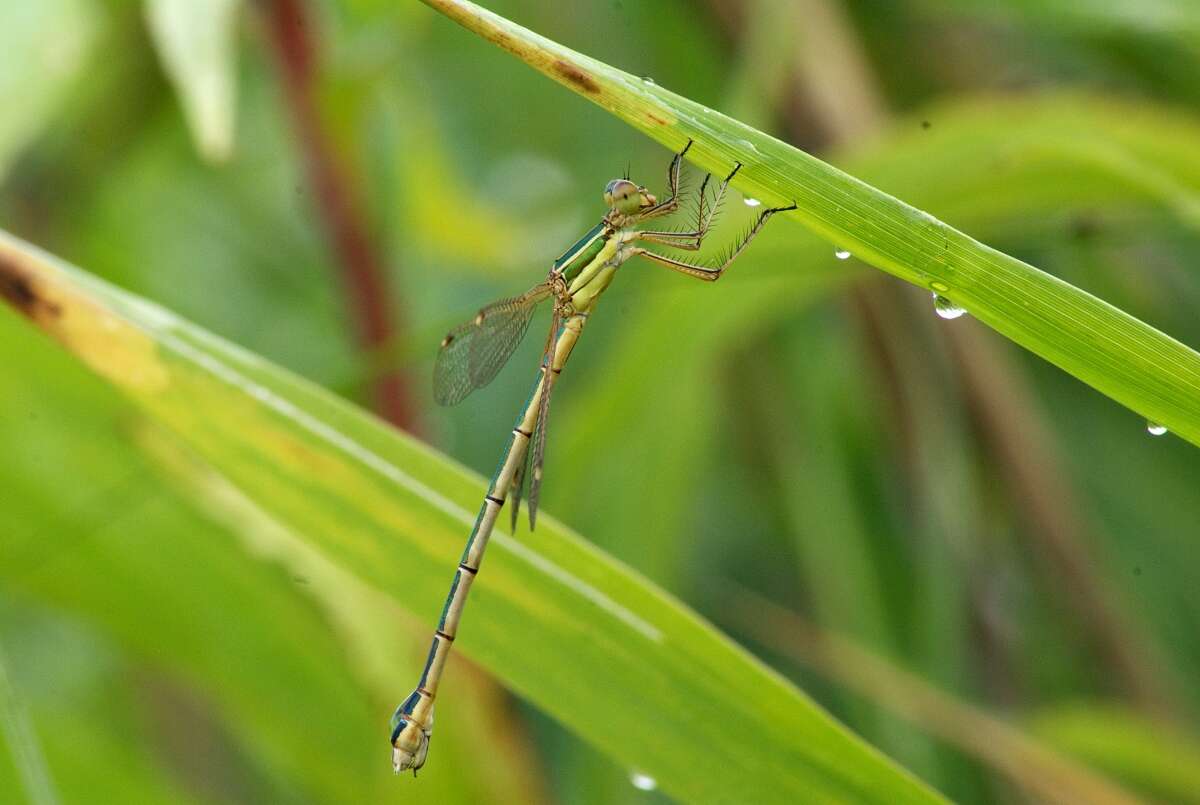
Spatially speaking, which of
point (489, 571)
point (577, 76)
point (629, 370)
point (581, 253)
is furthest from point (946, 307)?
point (629, 370)

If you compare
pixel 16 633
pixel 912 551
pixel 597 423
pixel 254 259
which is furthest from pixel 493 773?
pixel 254 259

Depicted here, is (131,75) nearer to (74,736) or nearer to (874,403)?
(74,736)

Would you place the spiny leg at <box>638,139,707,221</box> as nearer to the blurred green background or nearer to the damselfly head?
the damselfly head

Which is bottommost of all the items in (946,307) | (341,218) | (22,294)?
(22,294)

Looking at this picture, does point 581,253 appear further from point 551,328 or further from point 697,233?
point 697,233

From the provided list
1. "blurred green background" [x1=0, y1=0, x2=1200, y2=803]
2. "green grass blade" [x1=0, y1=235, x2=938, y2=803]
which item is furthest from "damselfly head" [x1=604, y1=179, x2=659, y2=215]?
"green grass blade" [x1=0, y1=235, x2=938, y2=803]

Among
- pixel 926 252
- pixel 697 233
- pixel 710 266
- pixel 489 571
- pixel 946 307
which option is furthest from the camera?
pixel 697 233

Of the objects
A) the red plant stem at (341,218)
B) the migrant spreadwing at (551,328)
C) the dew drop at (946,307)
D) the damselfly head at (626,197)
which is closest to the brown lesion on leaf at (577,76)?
the dew drop at (946,307)

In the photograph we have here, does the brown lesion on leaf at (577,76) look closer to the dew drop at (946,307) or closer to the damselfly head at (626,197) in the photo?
the dew drop at (946,307)
